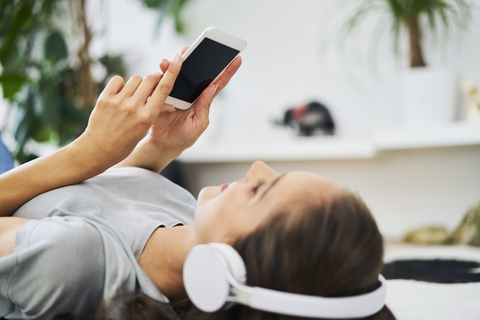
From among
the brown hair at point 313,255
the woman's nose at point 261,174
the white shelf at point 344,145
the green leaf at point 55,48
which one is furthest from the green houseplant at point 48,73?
the brown hair at point 313,255

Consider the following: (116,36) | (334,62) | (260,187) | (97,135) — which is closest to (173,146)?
(97,135)

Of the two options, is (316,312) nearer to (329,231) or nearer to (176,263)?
(329,231)

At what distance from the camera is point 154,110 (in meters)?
0.75

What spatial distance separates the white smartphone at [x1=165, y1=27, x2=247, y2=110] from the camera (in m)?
0.81

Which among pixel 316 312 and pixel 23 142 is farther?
pixel 23 142

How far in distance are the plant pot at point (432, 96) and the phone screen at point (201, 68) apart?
1.19m

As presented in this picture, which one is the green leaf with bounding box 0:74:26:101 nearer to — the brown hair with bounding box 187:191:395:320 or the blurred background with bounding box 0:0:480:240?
the blurred background with bounding box 0:0:480:240

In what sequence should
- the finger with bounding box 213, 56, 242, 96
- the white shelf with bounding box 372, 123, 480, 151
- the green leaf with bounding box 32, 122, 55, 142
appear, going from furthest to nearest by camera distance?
the green leaf with bounding box 32, 122, 55, 142 < the white shelf with bounding box 372, 123, 480, 151 < the finger with bounding box 213, 56, 242, 96

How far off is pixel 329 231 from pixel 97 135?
43 centimetres

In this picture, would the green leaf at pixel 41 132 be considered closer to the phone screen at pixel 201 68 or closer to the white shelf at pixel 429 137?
the phone screen at pixel 201 68

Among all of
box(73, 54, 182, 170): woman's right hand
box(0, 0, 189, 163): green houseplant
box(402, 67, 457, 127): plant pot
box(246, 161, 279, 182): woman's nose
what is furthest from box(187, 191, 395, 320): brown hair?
box(0, 0, 189, 163): green houseplant

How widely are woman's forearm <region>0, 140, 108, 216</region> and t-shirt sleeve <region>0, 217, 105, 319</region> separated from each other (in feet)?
0.45

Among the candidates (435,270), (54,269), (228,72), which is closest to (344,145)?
(435,270)

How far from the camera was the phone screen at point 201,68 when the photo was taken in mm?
826
